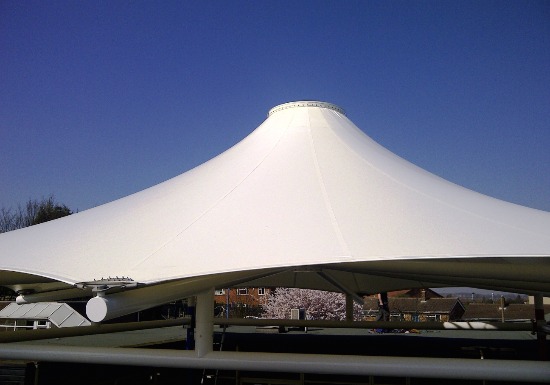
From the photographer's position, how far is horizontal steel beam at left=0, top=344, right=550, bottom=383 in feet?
9.94

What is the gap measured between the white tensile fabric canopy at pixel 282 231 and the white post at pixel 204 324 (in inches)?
6.0

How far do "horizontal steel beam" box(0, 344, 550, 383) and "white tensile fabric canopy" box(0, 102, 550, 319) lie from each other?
1.58 feet

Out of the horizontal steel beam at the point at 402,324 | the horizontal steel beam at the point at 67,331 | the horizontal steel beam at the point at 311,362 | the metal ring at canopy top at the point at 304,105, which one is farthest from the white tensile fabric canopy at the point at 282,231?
the horizontal steel beam at the point at 402,324

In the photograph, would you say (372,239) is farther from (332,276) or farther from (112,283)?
→ (332,276)

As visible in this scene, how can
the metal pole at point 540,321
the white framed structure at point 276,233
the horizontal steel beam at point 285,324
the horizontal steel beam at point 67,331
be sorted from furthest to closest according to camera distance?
the metal pole at point 540,321
the horizontal steel beam at point 285,324
the horizontal steel beam at point 67,331
the white framed structure at point 276,233

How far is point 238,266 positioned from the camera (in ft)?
9.66

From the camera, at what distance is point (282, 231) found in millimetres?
3363

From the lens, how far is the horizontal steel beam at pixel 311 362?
303 centimetres

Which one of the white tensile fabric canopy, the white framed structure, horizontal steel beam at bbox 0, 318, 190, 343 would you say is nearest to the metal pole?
the white framed structure

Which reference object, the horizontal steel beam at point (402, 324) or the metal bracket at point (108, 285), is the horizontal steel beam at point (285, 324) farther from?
the metal bracket at point (108, 285)

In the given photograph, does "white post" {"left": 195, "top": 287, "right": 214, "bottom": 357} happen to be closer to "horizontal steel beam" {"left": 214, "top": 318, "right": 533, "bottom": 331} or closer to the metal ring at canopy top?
the metal ring at canopy top

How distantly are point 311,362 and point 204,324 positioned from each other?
78 cm

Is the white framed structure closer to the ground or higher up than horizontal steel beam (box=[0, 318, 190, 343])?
higher up

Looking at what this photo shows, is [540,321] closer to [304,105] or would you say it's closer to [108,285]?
[304,105]
